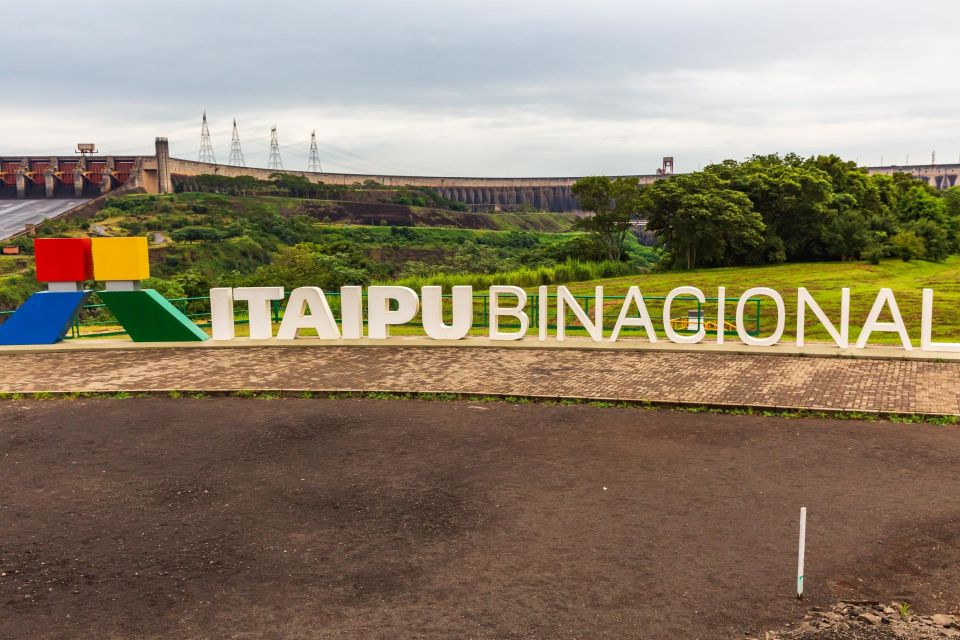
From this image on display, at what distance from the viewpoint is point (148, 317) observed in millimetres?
20688

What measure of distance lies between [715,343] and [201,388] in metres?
11.9

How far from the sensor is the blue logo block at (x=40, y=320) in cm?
2088

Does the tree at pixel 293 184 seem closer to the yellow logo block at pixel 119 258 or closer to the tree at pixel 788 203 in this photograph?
the tree at pixel 788 203

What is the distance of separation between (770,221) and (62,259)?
38979 mm

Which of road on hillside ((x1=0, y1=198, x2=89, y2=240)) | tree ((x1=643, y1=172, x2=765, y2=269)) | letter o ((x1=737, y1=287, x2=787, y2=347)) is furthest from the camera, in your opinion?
road on hillside ((x1=0, y1=198, x2=89, y2=240))

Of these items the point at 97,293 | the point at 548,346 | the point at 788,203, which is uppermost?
the point at 788,203

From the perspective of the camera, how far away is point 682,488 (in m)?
9.41

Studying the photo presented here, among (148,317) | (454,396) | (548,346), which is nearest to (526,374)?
(454,396)

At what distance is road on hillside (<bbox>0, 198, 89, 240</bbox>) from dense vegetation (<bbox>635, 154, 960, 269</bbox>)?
63.6 meters

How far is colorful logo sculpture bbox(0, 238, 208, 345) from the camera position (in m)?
20.1

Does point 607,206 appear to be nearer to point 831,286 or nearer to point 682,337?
point 831,286

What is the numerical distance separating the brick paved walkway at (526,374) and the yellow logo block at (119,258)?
2.06 meters

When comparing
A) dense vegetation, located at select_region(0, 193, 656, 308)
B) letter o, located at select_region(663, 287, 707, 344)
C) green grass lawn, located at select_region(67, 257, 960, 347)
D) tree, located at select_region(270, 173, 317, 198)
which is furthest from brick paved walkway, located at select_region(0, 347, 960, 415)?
tree, located at select_region(270, 173, 317, 198)

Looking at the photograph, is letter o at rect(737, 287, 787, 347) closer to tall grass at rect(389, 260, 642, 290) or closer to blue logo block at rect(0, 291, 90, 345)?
tall grass at rect(389, 260, 642, 290)
